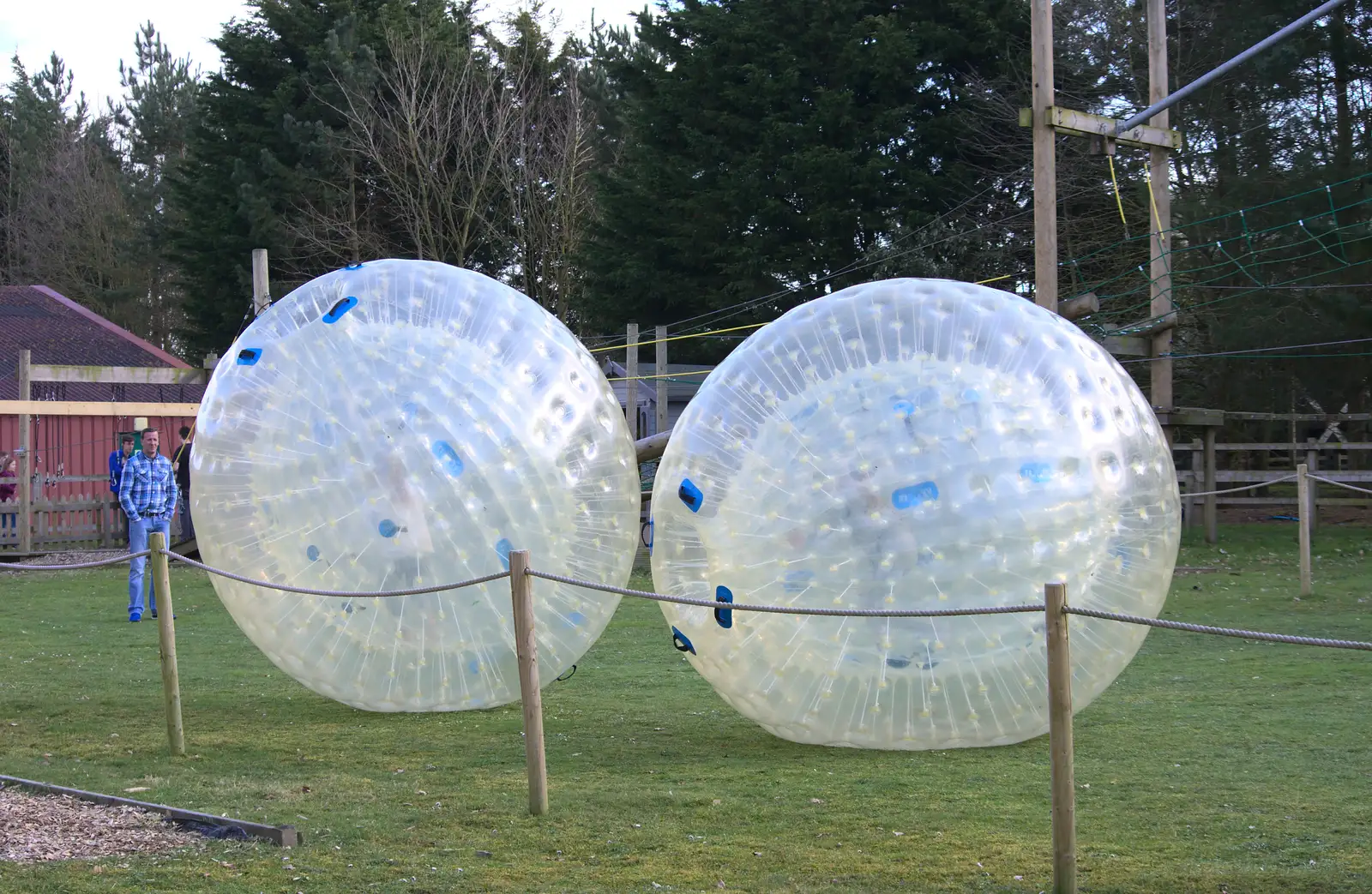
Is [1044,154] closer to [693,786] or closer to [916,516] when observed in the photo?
[916,516]

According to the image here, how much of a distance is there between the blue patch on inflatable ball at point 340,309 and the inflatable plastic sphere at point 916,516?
6.89 feet

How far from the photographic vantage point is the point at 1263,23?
2066cm

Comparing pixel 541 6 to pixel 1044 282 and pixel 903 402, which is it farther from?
pixel 903 402

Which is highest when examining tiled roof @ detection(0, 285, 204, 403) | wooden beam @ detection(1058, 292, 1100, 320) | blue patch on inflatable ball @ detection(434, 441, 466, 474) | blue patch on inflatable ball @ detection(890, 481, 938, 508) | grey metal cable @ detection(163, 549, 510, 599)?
tiled roof @ detection(0, 285, 204, 403)

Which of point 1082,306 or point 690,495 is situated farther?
point 1082,306

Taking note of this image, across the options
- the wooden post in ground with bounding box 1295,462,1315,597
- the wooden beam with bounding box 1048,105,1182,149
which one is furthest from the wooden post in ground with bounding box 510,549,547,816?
the wooden beam with bounding box 1048,105,1182,149

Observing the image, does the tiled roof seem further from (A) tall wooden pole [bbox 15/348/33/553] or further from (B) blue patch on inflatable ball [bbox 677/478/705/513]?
(B) blue patch on inflatable ball [bbox 677/478/705/513]

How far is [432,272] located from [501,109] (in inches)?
921

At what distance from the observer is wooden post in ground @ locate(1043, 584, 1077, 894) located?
4.26 metres

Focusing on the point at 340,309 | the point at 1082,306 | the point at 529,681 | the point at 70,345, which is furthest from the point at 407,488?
the point at 70,345

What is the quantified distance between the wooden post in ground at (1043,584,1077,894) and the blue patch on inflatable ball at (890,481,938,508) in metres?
1.24

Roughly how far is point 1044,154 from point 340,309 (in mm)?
8060

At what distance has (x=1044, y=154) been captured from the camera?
13016 mm

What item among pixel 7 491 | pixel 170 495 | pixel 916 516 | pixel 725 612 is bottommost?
pixel 725 612
